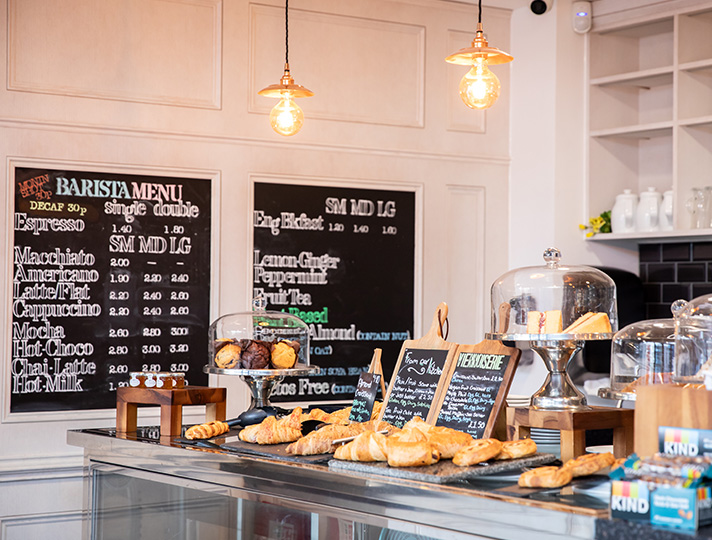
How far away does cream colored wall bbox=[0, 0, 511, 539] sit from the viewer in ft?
11.6

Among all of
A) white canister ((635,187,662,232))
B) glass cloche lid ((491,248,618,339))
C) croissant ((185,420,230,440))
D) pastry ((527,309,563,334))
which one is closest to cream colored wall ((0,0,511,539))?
white canister ((635,187,662,232))

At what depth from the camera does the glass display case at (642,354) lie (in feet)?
6.52

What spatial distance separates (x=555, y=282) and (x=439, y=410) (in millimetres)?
414

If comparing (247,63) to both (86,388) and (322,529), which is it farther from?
A: (322,529)

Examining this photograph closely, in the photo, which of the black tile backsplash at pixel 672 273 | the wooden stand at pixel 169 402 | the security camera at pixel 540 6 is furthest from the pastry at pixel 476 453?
the security camera at pixel 540 6

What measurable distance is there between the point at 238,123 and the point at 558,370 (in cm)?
230

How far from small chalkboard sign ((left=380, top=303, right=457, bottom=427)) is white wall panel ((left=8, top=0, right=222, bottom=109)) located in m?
2.04

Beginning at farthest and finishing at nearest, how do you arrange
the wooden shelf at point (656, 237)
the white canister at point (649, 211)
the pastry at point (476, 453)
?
the white canister at point (649, 211) → the wooden shelf at point (656, 237) → the pastry at point (476, 453)

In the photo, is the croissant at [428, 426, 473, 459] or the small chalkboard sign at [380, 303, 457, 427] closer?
the croissant at [428, 426, 473, 459]

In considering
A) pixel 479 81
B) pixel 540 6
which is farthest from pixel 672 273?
pixel 479 81

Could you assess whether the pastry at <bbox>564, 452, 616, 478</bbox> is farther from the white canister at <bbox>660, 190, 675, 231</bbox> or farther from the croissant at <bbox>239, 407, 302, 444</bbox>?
the white canister at <bbox>660, 190, 675, 231</bbox>

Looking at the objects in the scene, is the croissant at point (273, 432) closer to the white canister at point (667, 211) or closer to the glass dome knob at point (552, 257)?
the glass dome knob at point (552, 257)

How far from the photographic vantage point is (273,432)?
2084 millimetres

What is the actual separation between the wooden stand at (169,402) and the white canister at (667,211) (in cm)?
247
